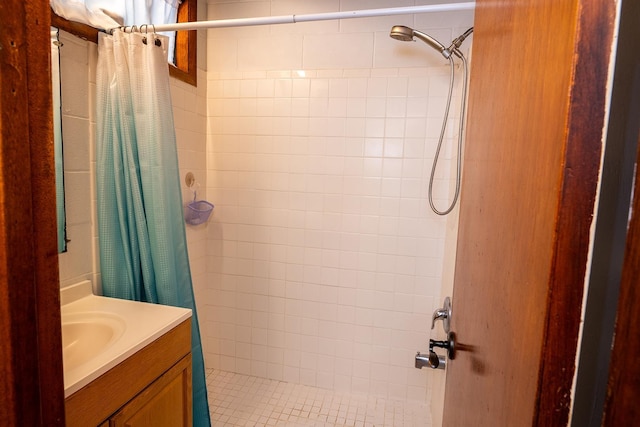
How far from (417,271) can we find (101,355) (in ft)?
5.12

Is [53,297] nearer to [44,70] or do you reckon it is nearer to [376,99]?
[44,70]

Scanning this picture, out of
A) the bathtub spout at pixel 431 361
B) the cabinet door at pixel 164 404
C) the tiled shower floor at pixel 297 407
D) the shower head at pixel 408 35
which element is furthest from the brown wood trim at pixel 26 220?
the tiled shower floor at pixel 297 407

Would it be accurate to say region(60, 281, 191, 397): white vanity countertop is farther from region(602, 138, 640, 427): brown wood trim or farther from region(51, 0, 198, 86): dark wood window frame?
region(51, 0, 198, 86): dark wood window frame

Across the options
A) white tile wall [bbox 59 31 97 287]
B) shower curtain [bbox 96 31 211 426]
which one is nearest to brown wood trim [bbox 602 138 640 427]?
shower curtain [bbox 96 31 211 426]

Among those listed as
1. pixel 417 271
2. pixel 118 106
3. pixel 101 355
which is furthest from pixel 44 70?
pixel 417 271

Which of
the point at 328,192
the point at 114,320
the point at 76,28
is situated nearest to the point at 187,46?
the point at 76,28

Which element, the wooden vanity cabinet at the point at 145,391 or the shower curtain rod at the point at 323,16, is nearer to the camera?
the wooden vanity cabinet at the point at 145,391

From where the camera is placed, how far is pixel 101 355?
37.9 inches

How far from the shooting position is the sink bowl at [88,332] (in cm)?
113

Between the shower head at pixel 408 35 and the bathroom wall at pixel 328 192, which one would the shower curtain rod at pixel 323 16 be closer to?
the shower head at pixel 408 35

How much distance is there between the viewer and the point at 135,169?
139cm

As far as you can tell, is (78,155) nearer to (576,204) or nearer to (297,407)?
(576,204)

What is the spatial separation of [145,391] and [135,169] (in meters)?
0.82

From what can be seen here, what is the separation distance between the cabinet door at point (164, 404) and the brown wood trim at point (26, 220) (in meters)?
0.69
